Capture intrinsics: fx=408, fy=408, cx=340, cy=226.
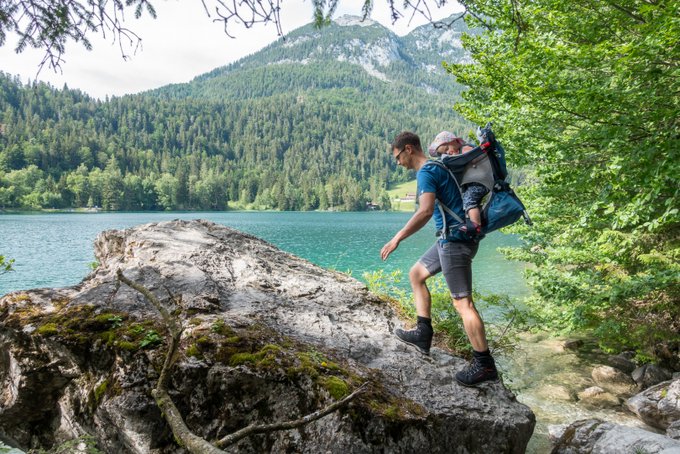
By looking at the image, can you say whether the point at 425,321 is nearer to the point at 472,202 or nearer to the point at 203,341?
the point at 472,202

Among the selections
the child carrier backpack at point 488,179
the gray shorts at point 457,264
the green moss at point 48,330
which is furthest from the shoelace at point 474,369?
the green moss at point 48,330

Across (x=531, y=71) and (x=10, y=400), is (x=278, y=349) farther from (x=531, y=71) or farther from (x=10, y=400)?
(x=531, y=71)

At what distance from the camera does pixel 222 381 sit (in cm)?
321

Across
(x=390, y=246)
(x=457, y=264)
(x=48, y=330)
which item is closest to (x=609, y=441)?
(x=457, y=264)

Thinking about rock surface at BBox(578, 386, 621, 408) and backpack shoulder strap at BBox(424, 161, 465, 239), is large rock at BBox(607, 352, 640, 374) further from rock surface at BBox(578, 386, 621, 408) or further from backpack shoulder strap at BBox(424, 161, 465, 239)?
backpack shoulder strap at BBox(424, 161, 465, 239)

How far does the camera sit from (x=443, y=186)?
4062 millimetres

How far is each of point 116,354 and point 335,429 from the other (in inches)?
77.0

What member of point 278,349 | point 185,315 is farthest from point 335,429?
point 185,315

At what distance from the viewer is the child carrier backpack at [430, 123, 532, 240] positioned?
3.97 m

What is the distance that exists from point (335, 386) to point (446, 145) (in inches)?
105

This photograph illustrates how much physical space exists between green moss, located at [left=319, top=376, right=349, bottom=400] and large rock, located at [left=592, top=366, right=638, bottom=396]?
8.37 meters

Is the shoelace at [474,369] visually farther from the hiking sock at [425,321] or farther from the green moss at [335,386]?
the green moss at [335,386]

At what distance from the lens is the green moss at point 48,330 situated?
144 inches

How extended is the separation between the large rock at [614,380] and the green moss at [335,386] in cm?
837
